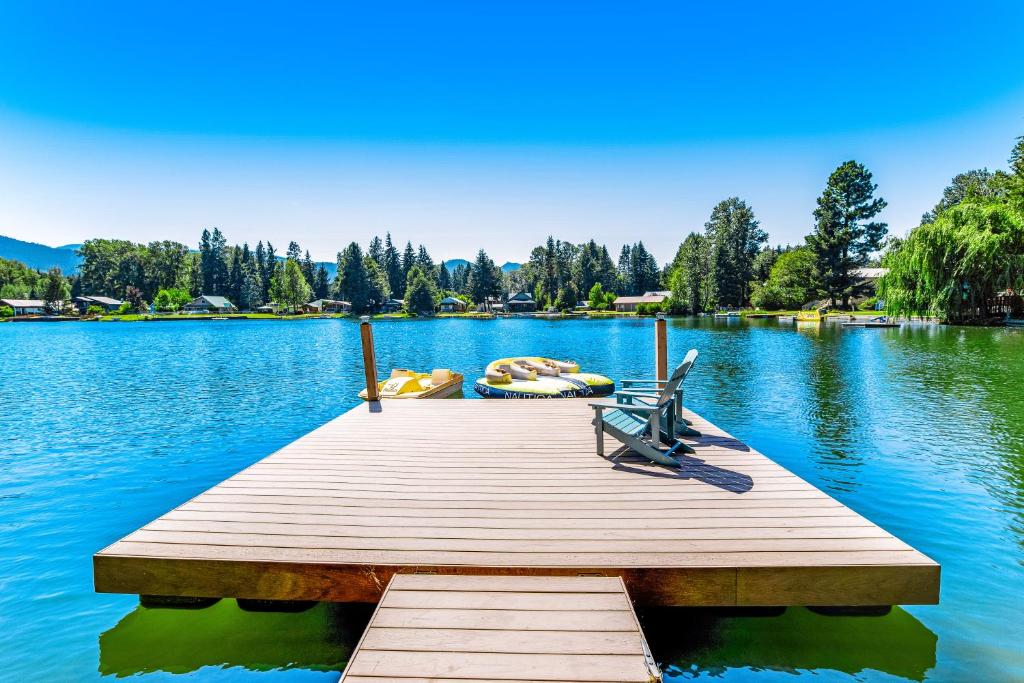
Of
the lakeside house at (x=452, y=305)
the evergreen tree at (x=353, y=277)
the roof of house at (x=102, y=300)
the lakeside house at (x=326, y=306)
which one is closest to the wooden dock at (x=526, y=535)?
the evergreen tree at (x=353, y=277)

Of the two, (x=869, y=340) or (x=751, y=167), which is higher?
(x=751, y=167)

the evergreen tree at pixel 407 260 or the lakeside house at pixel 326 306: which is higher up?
the evergreen tree at pixel 407 260

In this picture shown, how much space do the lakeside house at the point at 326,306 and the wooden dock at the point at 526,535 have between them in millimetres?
101697

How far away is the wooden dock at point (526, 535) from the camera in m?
3.32

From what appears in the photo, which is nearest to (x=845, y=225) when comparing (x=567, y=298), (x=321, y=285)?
(x=567, y=298)

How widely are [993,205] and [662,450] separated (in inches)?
1750

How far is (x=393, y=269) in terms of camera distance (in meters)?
112

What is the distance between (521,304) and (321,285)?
47.5 meters

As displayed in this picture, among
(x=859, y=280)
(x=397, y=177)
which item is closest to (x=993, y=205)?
(x=859, y=280)

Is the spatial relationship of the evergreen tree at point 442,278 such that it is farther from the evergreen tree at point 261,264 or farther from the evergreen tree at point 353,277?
the evergreen tree at point 261,264

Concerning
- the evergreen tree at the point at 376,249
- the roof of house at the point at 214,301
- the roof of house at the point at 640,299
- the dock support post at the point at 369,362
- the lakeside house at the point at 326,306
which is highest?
the evergreen tree at the point at 376,249

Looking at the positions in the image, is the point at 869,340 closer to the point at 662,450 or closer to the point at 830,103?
the point at 830,103

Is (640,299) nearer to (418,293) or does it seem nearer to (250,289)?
(418,293)

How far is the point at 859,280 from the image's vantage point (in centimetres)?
6016
